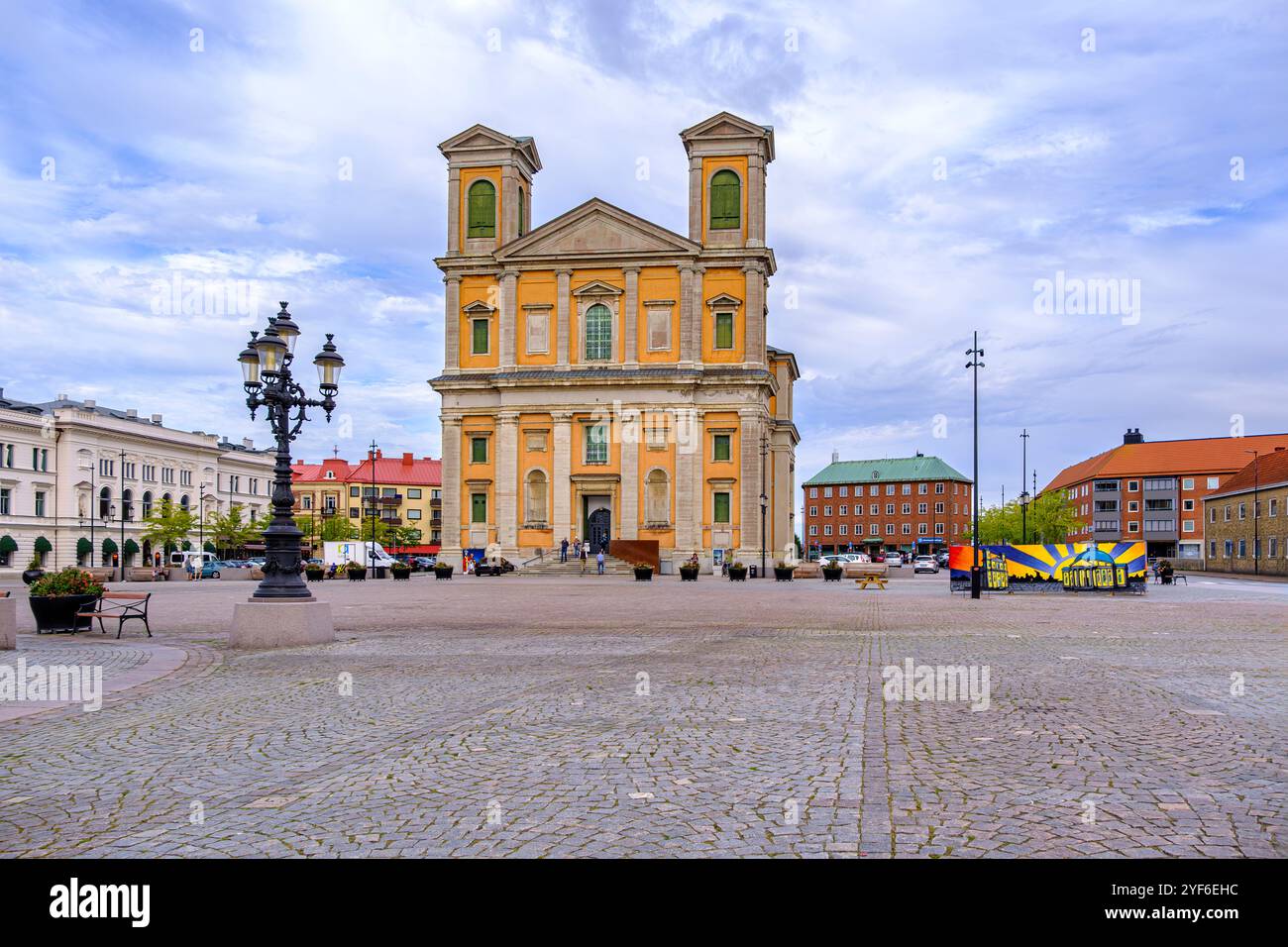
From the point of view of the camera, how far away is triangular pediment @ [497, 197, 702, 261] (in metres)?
65.7

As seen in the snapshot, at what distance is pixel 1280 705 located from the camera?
988 cm

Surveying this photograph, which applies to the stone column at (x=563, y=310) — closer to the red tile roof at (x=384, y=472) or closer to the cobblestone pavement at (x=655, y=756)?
the cobblestone pavement at (x=655, y=756)

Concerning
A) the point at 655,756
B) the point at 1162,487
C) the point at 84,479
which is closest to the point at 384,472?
the point at 84,479

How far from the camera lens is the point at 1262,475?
8088 centimetres

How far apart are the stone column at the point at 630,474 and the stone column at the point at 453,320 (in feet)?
40.2

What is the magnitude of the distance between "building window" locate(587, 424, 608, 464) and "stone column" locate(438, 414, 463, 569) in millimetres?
8787

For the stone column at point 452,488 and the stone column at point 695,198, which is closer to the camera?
the stone column at point 695,198

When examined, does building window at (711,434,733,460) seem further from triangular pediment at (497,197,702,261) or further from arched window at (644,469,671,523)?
triangular pediment at (497,197,702,261)

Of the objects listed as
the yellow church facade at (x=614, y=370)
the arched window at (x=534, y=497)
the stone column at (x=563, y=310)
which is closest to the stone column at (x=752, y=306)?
the yellow church facade at (x=614, y=370)

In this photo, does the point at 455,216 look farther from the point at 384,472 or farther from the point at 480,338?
the point at 384,472

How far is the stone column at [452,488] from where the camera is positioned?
2655 inches
